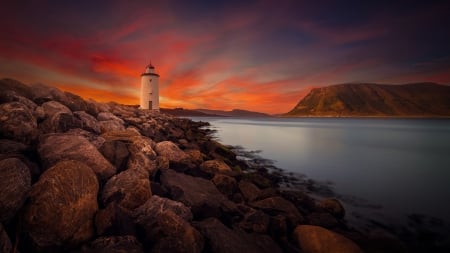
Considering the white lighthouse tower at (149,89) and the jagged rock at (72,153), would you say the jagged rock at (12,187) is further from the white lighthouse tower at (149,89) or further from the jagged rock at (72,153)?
the white lighthouse tower at (149,89)

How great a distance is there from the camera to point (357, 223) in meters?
5.79

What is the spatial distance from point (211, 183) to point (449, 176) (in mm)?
12854

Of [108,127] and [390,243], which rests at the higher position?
[108,127]

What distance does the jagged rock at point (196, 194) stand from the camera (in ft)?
13.3

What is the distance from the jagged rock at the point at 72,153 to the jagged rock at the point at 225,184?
271cm

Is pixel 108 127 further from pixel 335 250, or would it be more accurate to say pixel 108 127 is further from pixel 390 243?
pixel 390 243

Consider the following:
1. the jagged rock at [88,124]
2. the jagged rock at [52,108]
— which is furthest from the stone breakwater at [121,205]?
the jagged rock at [88,124]

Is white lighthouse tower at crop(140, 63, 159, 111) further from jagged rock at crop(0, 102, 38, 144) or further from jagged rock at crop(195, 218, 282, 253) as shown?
jagged rock at crop(195, 218, 282, 253)

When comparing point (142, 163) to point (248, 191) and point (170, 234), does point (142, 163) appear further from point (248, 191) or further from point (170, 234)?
point (248, 191)

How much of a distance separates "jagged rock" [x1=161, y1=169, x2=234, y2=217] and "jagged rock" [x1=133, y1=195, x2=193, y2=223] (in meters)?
0.55

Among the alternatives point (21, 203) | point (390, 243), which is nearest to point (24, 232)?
point (21, 203)

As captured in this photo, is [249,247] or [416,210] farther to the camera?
[416,210]

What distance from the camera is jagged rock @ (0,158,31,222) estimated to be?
7.68 feet

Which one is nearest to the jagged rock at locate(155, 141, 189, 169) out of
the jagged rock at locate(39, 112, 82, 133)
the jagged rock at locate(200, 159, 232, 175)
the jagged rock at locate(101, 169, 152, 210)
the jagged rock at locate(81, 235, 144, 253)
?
the jagged rock at locate(200, 159, 232, 175)
